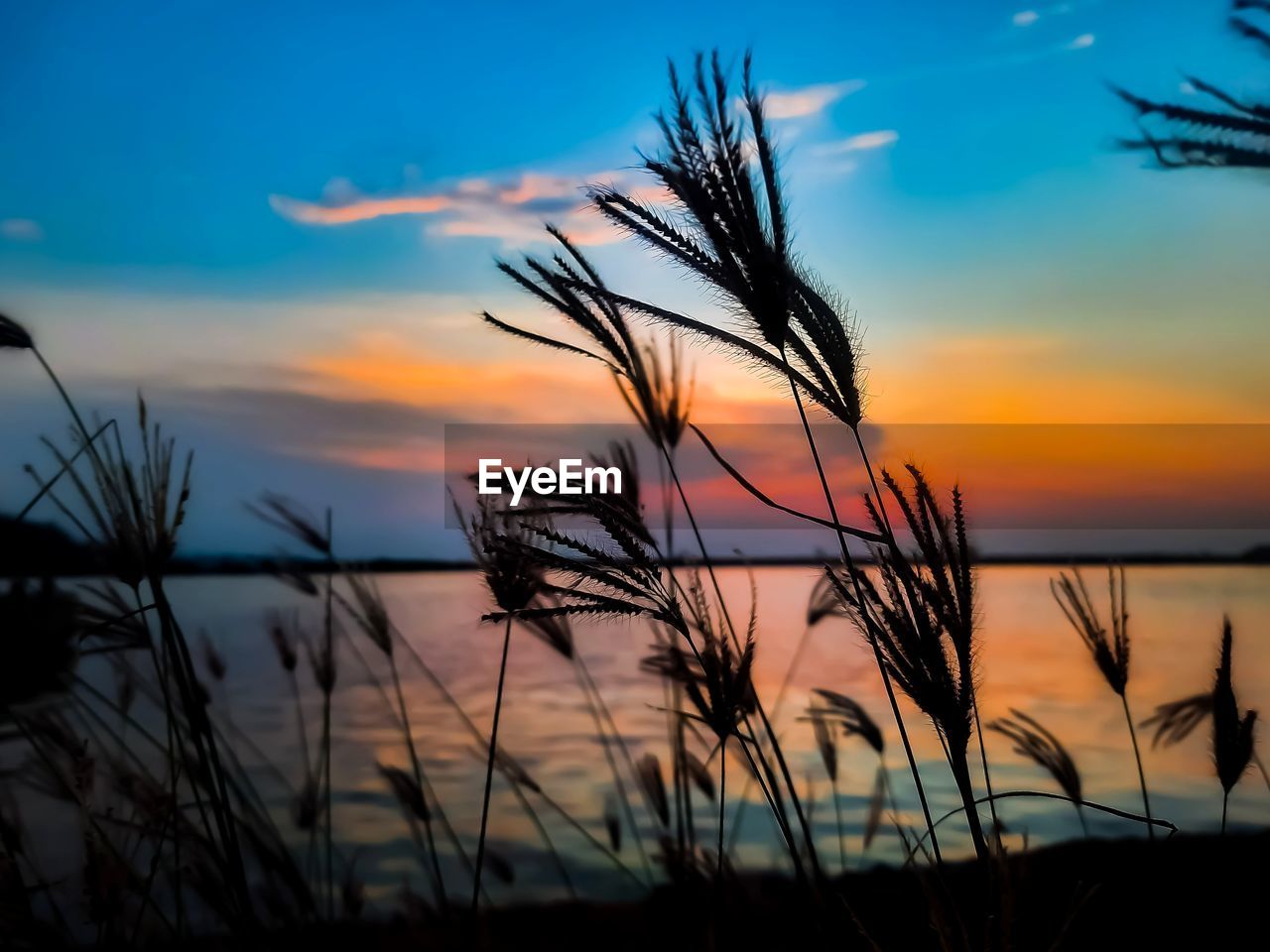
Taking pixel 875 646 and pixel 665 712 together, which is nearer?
pixel 875 646

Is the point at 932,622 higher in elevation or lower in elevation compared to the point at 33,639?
higher

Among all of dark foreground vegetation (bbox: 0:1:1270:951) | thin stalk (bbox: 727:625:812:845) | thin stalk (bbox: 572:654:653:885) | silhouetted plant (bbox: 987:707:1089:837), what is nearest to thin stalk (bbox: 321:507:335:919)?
dark foreground vegetation (bbox: 0:1:1270:951)

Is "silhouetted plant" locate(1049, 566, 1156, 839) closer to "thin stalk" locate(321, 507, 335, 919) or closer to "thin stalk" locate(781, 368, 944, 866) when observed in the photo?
"thin stalk" locate(781, 368, 944, 866)

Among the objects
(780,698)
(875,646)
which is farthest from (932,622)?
(780,698)

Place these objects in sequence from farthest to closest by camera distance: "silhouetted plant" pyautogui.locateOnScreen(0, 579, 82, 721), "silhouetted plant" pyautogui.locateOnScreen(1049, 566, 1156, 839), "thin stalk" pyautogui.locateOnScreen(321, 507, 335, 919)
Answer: "thin stalk" pyautogui.locateOnScreen(321, 507, 335, 919), "silhouetted plant" pyautogui.locateOnScreen(0, 579, 82, 721), "silhouetted plant" pyautogui.locateOnScreen(1049, 566, 1156, 839)

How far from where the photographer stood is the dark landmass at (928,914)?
1444mm

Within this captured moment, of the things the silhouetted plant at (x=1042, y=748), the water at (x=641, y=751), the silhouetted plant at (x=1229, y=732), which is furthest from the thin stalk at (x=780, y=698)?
the silhouetted plant at (x=1229, y=732)

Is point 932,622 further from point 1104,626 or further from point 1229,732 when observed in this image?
point 1104,626

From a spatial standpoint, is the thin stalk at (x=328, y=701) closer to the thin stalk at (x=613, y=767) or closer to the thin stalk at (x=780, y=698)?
the thin stalk at (x=613, y=767)

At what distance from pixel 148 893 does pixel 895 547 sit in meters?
1.64

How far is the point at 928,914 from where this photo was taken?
4.50ft

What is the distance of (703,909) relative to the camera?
2.04 m

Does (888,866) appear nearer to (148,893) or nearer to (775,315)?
(148,893)

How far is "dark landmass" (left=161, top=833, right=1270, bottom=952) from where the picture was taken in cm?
144
